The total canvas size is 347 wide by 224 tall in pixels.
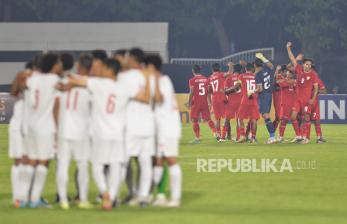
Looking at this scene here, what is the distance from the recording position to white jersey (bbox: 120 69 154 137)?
17.5 metres

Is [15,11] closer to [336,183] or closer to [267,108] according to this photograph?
[267,108]

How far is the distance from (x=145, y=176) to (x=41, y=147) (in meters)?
1.42

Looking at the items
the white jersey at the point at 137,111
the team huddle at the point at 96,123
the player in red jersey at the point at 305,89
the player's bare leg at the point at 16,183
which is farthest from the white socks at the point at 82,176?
the player in red jersey at the point at 305,89

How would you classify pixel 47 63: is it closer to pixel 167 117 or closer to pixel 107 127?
pixel 107 127

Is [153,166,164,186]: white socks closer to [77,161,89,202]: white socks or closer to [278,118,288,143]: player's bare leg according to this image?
[77,161,89,202]: white socks

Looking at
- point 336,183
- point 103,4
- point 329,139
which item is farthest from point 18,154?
point 103,4

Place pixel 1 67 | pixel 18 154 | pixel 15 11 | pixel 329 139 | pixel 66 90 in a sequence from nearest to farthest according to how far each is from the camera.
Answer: pixel 66 90 → pixel 18 154 → pixel 329 139 → pixel 1 67 → pixel 15 11

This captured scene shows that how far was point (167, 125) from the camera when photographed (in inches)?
703

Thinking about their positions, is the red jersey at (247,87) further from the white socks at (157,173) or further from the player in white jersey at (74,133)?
the player in white jersey at (74,133)

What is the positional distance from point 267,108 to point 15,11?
198 feet

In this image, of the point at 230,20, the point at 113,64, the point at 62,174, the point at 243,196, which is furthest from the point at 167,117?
the point at 230,20

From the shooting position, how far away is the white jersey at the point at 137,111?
688 inches

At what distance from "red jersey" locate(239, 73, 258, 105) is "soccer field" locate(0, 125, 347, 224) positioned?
2361 millimetres

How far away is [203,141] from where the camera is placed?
3797cm
